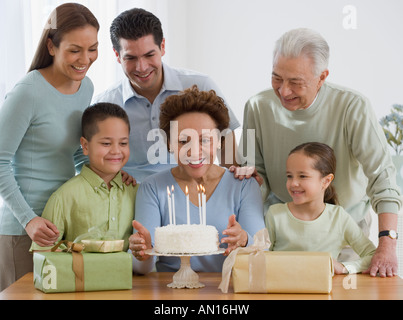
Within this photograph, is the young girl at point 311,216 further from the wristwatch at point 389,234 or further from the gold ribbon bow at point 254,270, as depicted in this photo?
the gold ribbon bow at point 254,270

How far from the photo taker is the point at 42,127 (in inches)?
82.0

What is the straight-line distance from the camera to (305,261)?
1602mm

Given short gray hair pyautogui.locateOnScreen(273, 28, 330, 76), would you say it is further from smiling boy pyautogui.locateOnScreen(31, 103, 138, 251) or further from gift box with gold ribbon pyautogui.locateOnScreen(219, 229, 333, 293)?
gift box with gold ribbon pyautogui.locateOnScreen(219, 229, 333, 293)

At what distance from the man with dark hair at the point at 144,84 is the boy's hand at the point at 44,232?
645 millimetres

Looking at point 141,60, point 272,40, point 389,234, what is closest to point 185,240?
point 389,234

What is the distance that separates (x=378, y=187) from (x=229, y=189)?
515 millimetres

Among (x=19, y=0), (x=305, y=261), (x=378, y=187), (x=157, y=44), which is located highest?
(x=19, y=0)

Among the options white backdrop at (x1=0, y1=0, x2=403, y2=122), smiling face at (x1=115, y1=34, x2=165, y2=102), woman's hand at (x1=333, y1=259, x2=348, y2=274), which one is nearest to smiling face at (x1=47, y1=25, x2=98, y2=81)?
smiling face at (x1=115, y1=34, x2=165, y2=102)

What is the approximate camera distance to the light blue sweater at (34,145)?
6.65 ft

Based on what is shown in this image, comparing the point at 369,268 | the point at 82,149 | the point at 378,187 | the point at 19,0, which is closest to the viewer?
the point at 369,268

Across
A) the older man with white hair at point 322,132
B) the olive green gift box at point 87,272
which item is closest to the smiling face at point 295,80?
the older man with white hair at point 322,132

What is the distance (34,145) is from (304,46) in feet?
3.27

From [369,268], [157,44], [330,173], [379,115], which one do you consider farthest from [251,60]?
[369,268]
